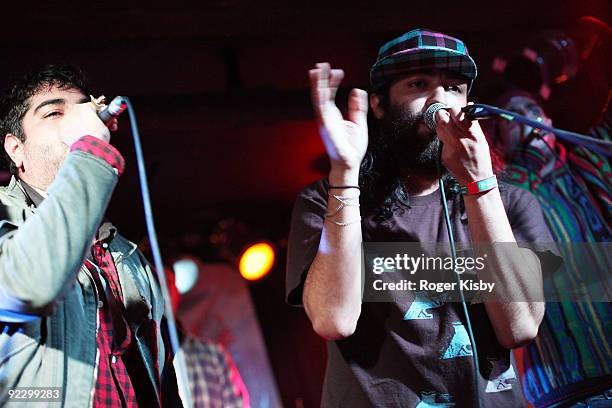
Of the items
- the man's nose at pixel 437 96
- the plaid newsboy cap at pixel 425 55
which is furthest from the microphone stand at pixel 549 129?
the plaid newsboy cap at pixel 425 55

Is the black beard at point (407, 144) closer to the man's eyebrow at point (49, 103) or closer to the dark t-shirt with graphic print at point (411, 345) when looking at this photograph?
the dark t-shirt with graphic print at point (411, 345)

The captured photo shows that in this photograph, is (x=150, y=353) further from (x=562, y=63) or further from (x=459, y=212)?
(x=562, y=63)

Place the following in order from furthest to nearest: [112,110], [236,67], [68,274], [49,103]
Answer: [236,67]
[49,103]
[112,110]
[68,274]

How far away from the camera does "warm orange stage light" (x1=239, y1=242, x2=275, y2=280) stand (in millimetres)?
5723

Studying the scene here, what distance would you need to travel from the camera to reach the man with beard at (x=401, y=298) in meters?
1.76

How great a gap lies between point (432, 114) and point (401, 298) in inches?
20.0

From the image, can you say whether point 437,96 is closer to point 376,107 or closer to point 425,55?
point 425,55

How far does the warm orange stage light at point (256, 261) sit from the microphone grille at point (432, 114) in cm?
389

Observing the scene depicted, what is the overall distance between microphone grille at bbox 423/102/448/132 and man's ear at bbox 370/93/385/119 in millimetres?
296

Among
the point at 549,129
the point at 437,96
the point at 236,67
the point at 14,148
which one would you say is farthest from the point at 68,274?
the point at 236,67

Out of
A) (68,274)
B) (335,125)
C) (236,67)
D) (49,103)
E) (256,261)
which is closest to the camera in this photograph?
(68,274)

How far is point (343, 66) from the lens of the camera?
3811 mm

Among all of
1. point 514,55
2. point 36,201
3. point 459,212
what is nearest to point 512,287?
point 459,212

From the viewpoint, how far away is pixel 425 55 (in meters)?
2.07
